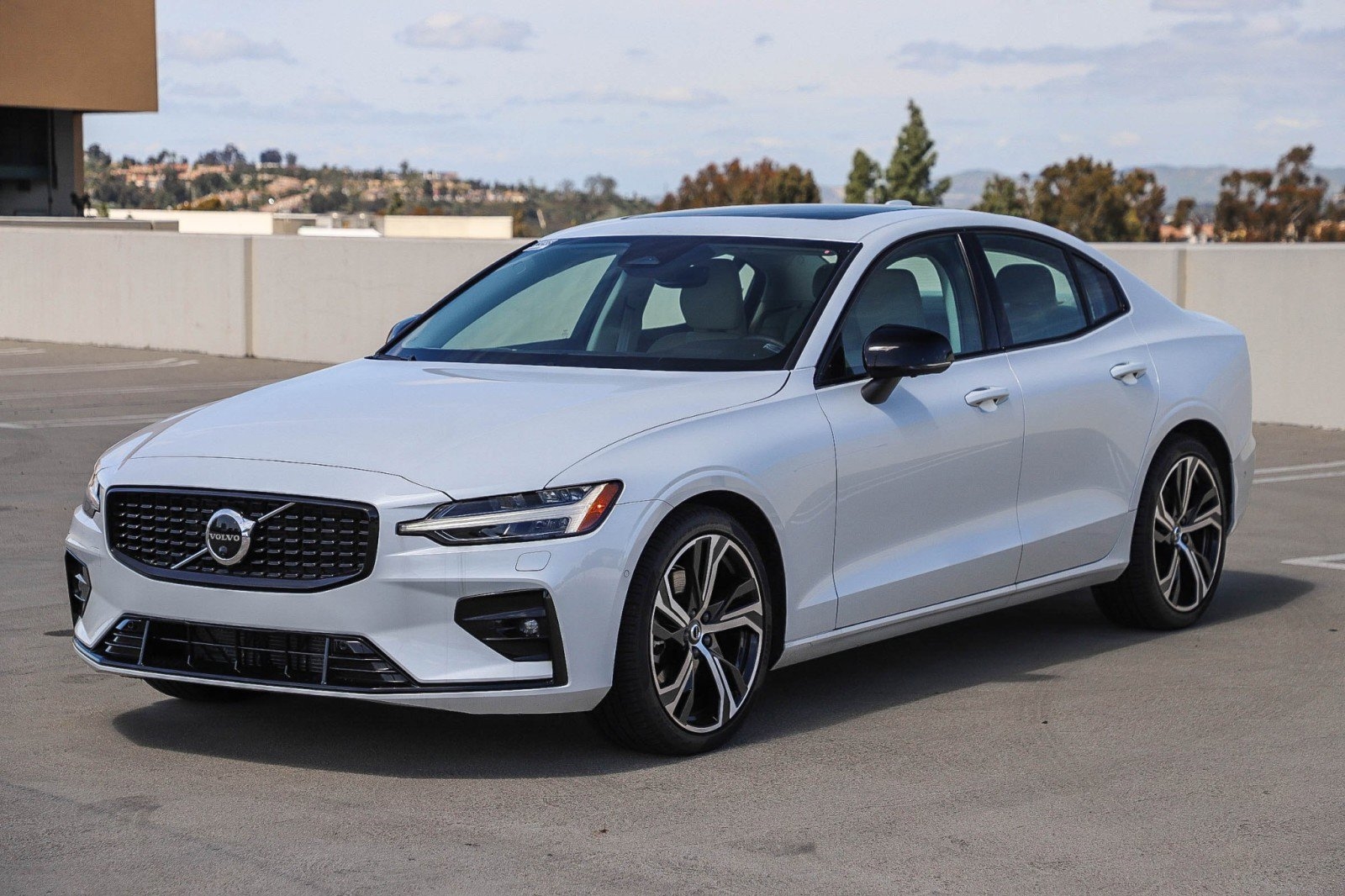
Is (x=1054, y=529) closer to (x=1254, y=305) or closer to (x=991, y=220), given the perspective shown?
(x=991, y=220)

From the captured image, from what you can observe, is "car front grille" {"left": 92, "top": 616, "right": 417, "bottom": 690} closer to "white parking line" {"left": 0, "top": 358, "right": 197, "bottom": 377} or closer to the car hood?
the car hood

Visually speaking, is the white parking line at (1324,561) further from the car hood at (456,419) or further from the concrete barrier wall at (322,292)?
the concrete barrier wall at (322,292)

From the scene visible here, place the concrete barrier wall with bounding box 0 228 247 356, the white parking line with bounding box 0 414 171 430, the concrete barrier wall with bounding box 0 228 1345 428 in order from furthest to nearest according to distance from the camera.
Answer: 1. the concrete barrier wall with bounding box 0 228 247 356
2. the concrete barrier wall with bounding box 0 228 1345 428
3. the white parking line with bounding box 0 414 171 430

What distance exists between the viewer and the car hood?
5.27 m

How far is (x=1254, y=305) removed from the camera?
1598cm

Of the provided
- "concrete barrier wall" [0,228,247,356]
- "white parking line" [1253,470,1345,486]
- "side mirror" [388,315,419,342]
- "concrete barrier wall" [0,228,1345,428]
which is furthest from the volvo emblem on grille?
"concrete barrier wall" [0,228,247,356]

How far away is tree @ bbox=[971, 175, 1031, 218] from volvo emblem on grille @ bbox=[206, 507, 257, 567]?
132095 millimetres

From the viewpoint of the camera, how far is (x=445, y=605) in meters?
5.13

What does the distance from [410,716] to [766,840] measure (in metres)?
1.67

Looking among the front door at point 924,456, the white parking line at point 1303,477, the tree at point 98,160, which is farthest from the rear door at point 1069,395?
the tree at point 98,160

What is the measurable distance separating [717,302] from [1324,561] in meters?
4.31

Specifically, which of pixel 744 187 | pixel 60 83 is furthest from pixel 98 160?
pixel 60 83

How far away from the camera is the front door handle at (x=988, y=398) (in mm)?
6605

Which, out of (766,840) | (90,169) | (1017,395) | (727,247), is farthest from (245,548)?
(90,169)
